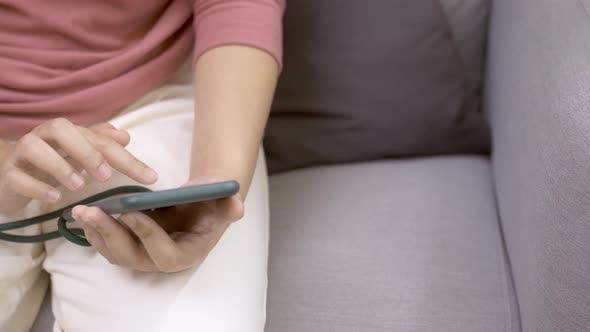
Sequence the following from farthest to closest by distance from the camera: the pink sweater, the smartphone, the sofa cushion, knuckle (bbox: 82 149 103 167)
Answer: the sofa cushion
the pink sweater
knuckle (bbox: 82 149 103 167)
the smartphone

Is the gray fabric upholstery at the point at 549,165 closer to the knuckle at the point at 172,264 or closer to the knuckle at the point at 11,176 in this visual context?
the knuckle at the point at 172,264

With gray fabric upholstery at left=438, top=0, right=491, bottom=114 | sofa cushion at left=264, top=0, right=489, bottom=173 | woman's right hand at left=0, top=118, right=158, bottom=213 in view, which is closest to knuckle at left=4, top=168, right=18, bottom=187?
woman's right hand at left=0, top=118, right=158, bottom=213

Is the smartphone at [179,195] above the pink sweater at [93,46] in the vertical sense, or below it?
above

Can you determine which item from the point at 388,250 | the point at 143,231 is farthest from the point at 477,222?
the point at 143,231

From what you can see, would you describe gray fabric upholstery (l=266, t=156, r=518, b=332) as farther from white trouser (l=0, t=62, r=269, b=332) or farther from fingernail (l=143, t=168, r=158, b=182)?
fingernail (l=143, t=168, r=158, b=182)

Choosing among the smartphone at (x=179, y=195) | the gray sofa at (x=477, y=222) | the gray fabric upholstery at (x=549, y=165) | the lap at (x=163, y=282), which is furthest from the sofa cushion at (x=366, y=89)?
the smartphone at (x=179, y=195)

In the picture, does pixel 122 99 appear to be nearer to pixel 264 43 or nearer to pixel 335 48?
pixel 264 43

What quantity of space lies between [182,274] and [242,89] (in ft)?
0.64

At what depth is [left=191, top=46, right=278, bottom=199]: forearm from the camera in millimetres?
627

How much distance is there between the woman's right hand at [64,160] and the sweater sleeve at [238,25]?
17 centimetres

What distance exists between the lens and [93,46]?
2.32 ft

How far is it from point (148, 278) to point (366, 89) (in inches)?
17.2

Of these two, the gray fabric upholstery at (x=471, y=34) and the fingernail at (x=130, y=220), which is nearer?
the fingernail at (x=130, y=220)

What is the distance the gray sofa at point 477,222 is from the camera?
1.89 ft
